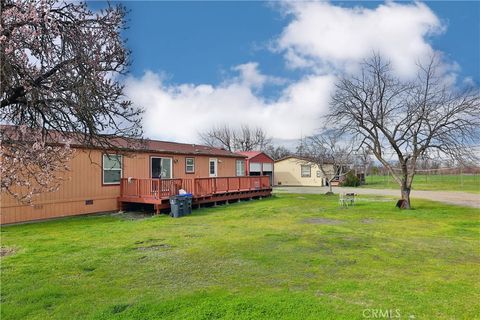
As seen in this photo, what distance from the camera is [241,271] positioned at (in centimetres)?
534

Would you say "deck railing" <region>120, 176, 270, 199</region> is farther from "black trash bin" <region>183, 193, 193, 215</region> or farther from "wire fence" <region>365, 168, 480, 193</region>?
"wire fence" <region>365, 168, 480, 193</region>

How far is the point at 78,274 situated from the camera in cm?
529

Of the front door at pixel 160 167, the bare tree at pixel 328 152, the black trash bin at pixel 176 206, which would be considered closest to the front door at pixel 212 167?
the front door at pixel 160 167

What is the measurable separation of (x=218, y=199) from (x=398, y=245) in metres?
9.98

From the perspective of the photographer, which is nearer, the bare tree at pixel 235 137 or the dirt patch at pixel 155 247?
the dirt patch at pixel 155 247

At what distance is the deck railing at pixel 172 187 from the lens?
42.8 ft

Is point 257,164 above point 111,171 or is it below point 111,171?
above

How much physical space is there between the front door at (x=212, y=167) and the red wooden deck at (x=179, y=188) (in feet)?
7.65

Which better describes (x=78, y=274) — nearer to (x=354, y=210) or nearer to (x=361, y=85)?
(x=354, y=210)

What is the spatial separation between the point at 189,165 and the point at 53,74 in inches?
561

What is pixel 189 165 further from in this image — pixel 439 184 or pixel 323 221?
pixel 439 184

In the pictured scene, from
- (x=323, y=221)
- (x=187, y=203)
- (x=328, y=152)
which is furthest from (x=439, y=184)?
(x=187, y=203)

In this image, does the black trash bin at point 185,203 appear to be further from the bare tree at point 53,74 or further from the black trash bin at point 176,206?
the bare tree at point 53,74

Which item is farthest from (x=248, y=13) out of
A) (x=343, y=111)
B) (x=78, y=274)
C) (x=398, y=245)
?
(x=78, y=274)
